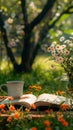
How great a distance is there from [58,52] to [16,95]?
3.63 feet

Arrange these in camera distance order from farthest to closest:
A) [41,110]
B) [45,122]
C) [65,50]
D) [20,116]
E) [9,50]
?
[9,50] < [65,50] < [41,110] < [20,116] < [45,122]

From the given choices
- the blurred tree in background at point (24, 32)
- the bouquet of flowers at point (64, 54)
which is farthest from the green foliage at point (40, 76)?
the bouquet of flowers at point (64, 54)

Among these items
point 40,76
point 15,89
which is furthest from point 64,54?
point 40,76

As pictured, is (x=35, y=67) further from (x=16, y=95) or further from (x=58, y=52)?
(x=16, y=95)

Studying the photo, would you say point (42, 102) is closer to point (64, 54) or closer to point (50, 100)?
point (50, 100)

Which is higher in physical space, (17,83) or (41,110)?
(17,83)

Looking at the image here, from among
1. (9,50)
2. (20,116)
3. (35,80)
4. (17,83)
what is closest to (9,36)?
(9,50)

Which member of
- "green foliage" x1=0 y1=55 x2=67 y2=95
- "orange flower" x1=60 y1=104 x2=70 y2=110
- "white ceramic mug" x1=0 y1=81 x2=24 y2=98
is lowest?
"green foliage" x1=0 y1=55 x2=67 y2=95

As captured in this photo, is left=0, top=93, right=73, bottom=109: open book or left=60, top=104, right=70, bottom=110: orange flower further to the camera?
left=0, top=93, right=73, bottom=109: open book

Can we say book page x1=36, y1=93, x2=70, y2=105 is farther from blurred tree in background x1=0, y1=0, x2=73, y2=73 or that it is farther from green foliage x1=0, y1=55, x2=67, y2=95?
blurred tree in background x1=0, y1=0, x2=73, y2=73

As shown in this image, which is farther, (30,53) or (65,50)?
(30,53)

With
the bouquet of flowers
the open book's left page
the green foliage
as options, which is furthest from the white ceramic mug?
the green foliage

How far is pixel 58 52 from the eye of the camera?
5.04m

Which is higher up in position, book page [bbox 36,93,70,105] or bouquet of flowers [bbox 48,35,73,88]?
bouquet of flowers [bbox 48,35,73,88]
